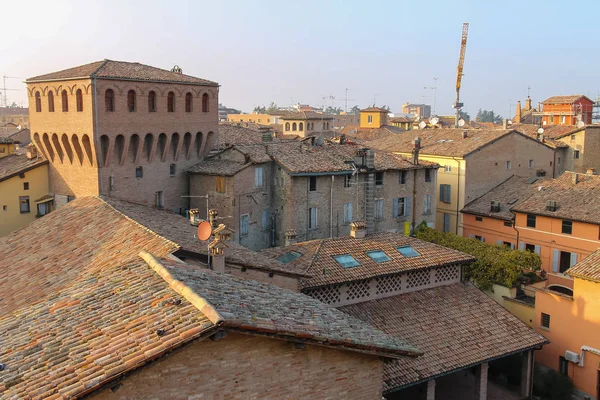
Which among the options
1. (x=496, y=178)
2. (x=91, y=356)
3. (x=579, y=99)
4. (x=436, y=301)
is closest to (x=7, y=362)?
(x=91, y=356)

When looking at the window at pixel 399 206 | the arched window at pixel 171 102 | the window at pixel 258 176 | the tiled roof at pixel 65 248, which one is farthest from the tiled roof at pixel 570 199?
the tiled roof at pixel 65 248

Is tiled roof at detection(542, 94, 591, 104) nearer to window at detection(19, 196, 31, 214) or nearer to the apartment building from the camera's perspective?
the apartment building

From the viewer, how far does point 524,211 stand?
41.0m

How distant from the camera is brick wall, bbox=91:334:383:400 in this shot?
35.9ft

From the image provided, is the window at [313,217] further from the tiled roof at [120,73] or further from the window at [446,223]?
the window at [446,223]

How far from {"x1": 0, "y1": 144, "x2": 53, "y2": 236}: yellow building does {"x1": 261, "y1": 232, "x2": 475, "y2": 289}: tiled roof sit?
49.6 feet

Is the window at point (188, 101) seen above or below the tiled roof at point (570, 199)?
above

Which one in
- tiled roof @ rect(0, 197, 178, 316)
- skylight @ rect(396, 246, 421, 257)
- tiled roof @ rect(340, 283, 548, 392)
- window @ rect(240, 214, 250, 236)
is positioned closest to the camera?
tiled roof @ rect(0, 197, 178, 316)

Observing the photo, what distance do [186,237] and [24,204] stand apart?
16.3 metres

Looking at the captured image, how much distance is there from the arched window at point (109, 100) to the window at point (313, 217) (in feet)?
41.4

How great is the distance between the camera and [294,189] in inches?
1433

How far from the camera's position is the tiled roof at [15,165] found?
110 ft

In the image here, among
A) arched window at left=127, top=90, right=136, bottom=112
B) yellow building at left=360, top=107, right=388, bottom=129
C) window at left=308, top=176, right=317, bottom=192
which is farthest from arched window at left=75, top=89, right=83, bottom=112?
yellow building at left=360, top=107, right=388, bottom=129

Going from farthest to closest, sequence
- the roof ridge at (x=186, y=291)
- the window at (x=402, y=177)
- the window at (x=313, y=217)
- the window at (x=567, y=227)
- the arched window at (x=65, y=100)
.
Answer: the window at (x=402, y=177) → the window at (x=567, y=227) → the window at (x=313, y=217) → the arched window at (x=65, y=100) → the roof ridge at (x=186, y=291)
